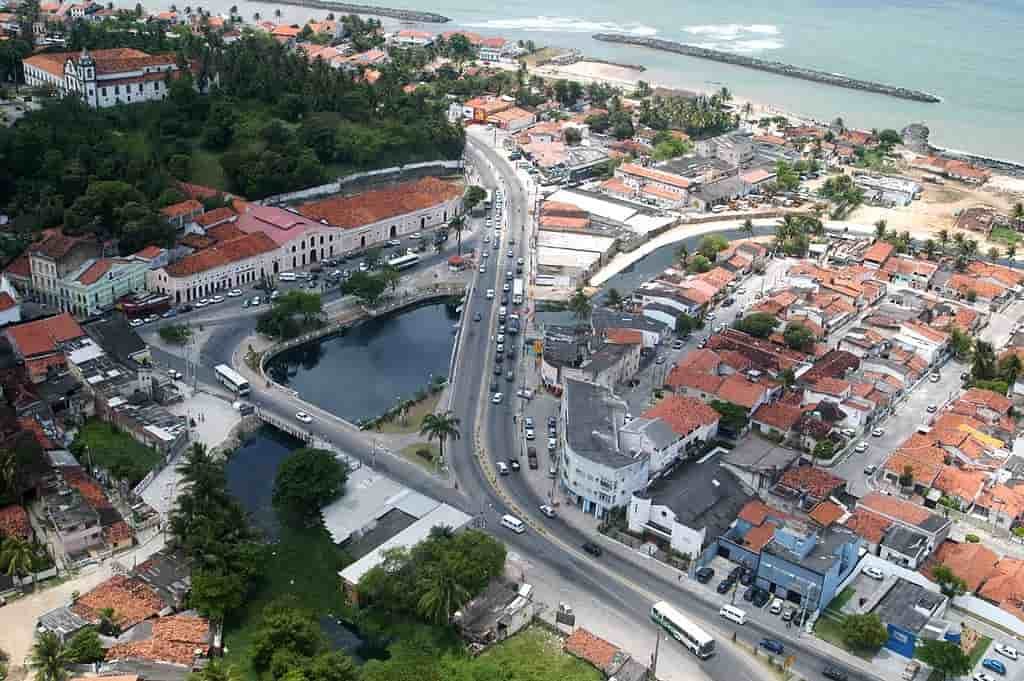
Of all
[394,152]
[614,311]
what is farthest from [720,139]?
[614,311]

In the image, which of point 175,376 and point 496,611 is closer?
point 496,611

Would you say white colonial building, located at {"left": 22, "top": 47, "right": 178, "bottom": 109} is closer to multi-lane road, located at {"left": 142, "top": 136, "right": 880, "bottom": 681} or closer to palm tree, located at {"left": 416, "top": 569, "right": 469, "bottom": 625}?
multi-lane road, located at {"left": 142, "top": 136, "right": 880, "bottom": 681}

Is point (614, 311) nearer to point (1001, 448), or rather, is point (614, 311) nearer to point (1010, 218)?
point (1001, 448)

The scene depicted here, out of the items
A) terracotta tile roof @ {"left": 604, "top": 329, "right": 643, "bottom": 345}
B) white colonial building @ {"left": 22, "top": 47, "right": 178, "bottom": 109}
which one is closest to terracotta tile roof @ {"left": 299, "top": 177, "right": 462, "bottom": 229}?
white colonial building @ {"left": 22, "top": 47, "right": 178, "bottom": 109}

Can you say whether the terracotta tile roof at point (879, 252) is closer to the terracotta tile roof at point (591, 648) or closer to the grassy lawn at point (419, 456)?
the grassy lawn at point (419, 456)

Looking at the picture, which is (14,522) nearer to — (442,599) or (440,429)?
(442,599)

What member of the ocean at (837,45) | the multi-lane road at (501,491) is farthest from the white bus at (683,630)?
the ocean at (837,45)
